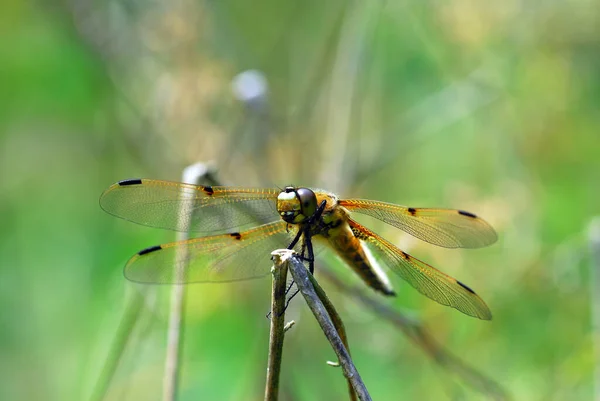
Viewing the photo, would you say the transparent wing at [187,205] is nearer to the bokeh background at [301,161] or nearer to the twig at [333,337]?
the bokeh background at [301,161]

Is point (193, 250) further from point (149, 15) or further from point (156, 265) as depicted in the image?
point (149, 15)

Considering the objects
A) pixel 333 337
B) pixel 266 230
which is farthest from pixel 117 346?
pixel 333 337

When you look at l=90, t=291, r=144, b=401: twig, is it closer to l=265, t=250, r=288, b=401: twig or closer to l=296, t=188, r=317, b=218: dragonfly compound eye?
l=296, t=188, r=317, b=218: dragonfly compound eye

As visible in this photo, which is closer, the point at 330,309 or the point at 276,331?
the point at 276,331

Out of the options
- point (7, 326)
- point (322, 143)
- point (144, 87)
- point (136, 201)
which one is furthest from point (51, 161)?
point (136, 201)

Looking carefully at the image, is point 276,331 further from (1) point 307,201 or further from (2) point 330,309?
(1) point 307,201

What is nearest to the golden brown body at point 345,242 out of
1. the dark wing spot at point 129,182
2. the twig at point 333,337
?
the dark wing spot at point 129,182

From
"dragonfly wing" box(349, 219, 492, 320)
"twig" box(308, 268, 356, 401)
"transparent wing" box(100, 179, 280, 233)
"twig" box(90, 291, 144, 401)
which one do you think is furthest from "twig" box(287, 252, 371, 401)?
"twig" box(90, 291, 144, 401)
